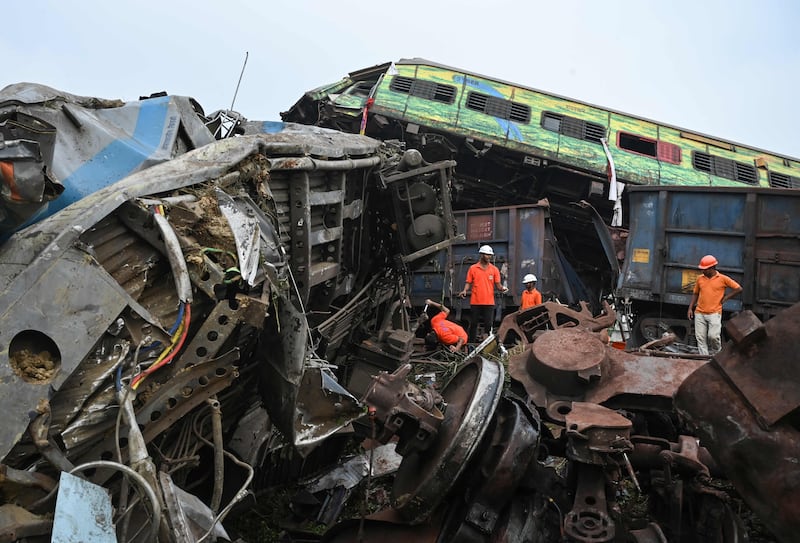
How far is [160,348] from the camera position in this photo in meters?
2.50

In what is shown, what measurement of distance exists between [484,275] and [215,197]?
609 cm

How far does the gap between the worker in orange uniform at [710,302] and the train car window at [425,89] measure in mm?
6126

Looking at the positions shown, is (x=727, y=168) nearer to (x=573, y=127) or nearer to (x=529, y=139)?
(x=573, y=127)

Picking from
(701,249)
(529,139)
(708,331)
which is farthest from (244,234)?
(529,139)

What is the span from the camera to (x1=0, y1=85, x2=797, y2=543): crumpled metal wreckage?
2100 millimetres

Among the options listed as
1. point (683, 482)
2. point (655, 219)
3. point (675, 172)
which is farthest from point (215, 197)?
point (675, 172)

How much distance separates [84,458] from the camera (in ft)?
7.59

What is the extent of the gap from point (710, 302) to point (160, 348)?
6.36m

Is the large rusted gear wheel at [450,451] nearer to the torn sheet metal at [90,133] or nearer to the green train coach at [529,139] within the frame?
the torn sheet metal at [90,133]

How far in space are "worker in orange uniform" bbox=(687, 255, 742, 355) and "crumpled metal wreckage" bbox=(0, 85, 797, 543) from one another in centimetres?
382

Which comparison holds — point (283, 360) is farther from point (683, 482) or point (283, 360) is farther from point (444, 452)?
point (683, 482)

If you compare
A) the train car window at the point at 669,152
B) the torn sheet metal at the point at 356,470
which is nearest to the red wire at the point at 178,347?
the torn sheet metal at the point at 356,470

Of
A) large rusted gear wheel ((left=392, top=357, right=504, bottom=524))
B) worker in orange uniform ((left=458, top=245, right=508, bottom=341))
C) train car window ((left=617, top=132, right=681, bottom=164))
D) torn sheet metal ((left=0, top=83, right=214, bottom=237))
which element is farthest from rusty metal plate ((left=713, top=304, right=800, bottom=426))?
train car window ((left=617, top=132, right=681, bottom=164))

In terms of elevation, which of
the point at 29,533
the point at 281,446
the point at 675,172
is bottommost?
the point at 281,446
